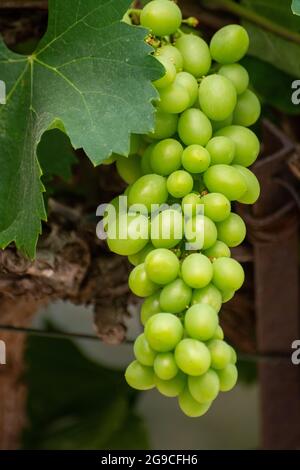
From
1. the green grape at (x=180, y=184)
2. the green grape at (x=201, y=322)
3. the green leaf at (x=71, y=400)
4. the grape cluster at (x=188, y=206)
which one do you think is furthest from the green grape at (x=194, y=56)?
the green leaf at (x=71, y=400)

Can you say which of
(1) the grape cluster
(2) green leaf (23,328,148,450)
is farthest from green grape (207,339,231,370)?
(2) green leaf (23,328,148,450)

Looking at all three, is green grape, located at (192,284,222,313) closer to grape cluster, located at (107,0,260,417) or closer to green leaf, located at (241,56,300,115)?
grape cluster, located at (107,0,260,417)

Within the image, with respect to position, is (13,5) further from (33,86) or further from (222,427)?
(222,427)

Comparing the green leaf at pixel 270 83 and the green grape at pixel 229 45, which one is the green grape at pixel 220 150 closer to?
the green grape at pixel 229 45

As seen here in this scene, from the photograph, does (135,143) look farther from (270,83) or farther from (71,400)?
(71,400)
